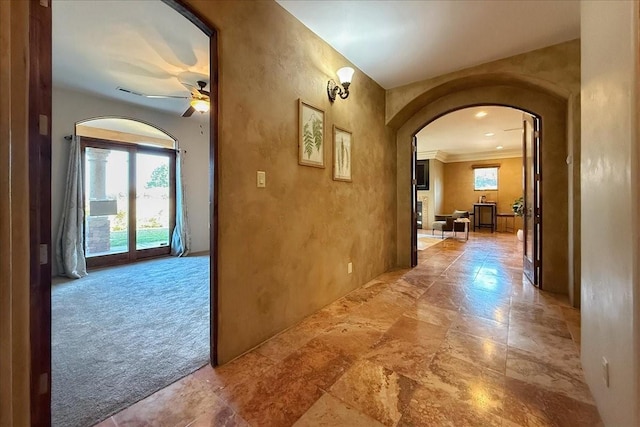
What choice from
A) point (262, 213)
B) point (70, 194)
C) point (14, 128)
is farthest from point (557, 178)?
point (70, 194)

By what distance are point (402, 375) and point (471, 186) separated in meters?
10.1

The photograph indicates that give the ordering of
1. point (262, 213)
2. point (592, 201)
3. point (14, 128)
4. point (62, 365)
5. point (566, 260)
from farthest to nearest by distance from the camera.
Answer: point (566, 260)
point (262, 213)
point (62, 365)
point (592, 201)
point (14, 128)

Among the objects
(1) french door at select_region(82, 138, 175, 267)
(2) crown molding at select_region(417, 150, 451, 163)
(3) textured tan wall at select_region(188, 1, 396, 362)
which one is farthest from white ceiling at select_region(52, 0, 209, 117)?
(2) crown molding at select_region(417, 150, 451, 163)

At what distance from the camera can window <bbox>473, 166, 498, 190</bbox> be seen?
9.52m

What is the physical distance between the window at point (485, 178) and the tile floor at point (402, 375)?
8022 millimetres

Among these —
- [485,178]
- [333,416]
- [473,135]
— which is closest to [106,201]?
[333,416]

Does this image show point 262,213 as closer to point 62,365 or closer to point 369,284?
point 62,365

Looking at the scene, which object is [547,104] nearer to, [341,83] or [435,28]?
[435,28]

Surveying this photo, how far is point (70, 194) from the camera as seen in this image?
13.1ft

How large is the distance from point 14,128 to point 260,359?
1730 mm

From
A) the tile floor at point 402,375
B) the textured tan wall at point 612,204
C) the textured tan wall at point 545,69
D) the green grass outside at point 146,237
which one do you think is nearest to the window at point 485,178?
the textured tan wall at point 545,69

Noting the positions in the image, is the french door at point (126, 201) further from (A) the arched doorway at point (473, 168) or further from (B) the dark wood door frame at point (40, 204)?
(A) the arched doorway at point (473, 168)

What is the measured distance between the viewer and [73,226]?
156 inches

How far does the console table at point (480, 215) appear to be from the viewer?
360 inches
